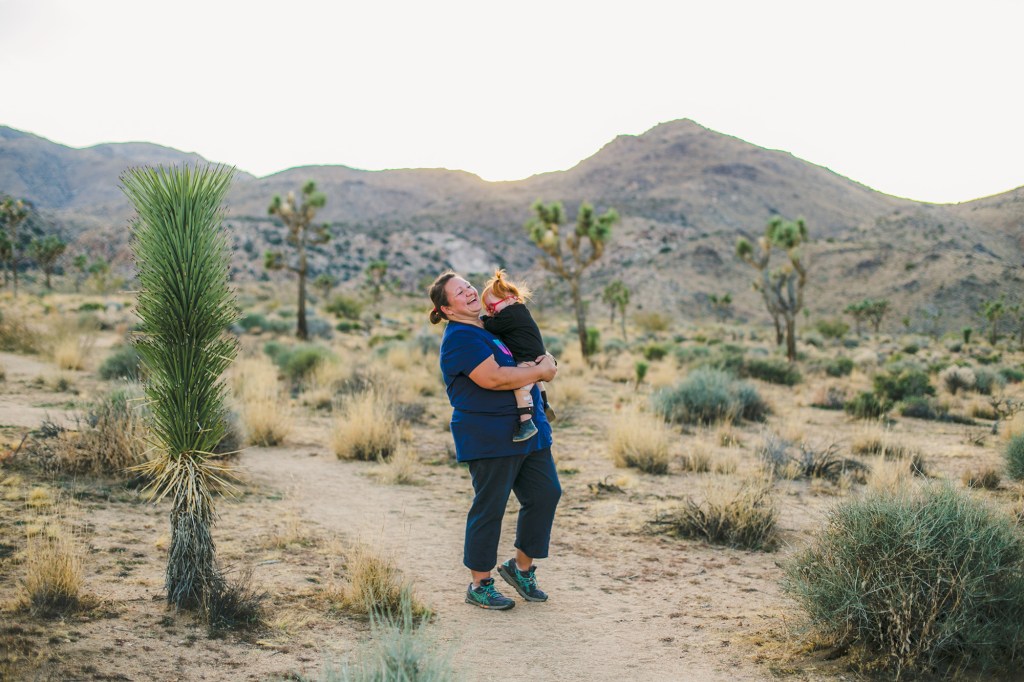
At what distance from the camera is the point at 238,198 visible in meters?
129

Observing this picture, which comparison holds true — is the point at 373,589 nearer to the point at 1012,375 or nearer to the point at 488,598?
the point at 488,598

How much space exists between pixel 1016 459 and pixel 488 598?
7343 mm

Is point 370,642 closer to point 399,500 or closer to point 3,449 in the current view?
point 399,500

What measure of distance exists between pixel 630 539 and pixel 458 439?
2892 millimetres

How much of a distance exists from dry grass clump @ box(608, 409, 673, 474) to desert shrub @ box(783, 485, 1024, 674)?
4.92m

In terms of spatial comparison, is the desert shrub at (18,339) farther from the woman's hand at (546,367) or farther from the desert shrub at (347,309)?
the desert shrub at (347,309)

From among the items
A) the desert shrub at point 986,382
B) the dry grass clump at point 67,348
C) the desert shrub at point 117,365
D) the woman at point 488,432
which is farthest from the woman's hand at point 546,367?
the desert shrub at point 986,382

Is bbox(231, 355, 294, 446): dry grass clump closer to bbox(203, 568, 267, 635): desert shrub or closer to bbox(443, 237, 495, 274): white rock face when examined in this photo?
bbox(203, 568, 267, 635): desert shrub

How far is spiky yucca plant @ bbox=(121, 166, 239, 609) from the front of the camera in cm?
426

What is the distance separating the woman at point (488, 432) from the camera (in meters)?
4.54

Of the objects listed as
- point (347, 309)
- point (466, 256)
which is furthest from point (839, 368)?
point (466, 256)

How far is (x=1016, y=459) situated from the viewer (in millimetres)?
8711

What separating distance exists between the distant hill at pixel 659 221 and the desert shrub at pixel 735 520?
36.8 m

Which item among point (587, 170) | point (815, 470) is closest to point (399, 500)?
point (815, 470)
